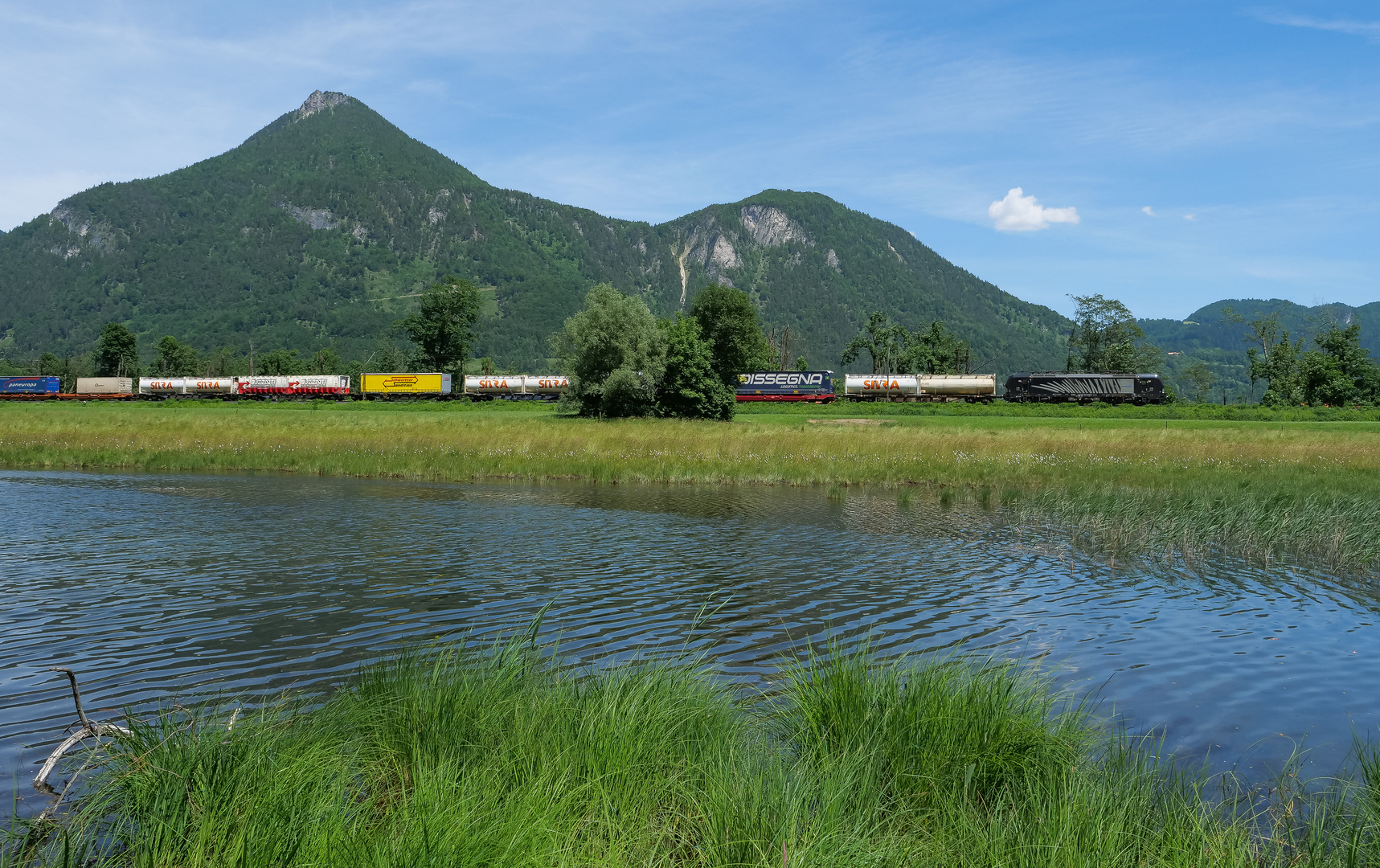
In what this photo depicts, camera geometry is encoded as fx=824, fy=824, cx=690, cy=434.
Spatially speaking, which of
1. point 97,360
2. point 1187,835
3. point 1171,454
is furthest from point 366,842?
point 97,360

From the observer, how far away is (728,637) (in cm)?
1011

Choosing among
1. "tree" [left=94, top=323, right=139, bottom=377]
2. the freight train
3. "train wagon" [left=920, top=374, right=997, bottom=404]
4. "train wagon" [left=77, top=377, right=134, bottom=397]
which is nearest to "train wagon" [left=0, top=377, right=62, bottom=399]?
the freight train

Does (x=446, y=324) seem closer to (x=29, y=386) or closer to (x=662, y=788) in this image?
(x=29, y=386)

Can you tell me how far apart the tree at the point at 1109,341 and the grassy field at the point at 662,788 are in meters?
135

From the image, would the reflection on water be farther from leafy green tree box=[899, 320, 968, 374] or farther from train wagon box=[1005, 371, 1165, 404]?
leafy green tree box=[899, 320, 968, 374]

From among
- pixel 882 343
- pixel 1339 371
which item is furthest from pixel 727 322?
pixel 1339 371

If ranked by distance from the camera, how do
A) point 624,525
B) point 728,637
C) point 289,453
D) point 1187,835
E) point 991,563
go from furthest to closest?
point 289,453, point 624,525, point 991,563, point 728,637, point 1187,835

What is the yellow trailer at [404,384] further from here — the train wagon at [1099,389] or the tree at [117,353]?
the train wagon at [1099,389]

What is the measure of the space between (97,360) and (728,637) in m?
169

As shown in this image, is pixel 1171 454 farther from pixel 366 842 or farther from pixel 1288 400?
pixel 1288 400

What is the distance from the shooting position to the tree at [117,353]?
5349 inches

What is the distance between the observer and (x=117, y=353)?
137 metres

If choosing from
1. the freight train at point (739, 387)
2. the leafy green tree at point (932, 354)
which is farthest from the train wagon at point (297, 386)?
the leafy green tree at point (932, 354)

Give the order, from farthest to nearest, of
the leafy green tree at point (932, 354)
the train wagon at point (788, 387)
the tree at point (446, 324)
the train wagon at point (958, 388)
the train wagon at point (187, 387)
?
the leafy green tree at point (932, 354) < the tree at point (446, 324) < the train wagon at point (187, 387) < the train wagon at point (958, 388) < the train wagon at point (788, 387)
